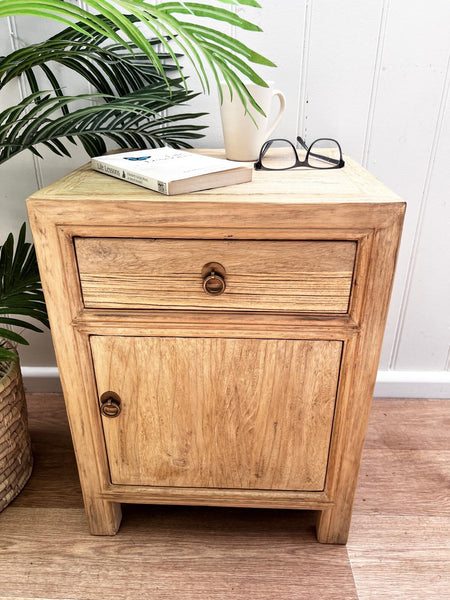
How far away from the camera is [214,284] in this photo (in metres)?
0.80

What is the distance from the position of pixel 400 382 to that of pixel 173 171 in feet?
3.31

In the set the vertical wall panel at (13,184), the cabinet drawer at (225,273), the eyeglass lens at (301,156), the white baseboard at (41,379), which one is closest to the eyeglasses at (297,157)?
the eyeglass lens at (301,156)

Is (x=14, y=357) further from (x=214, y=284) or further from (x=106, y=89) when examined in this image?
(x=106, y=89)

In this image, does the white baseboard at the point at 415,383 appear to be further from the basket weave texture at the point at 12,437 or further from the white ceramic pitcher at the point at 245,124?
the basket weave texture at the point at 12,437

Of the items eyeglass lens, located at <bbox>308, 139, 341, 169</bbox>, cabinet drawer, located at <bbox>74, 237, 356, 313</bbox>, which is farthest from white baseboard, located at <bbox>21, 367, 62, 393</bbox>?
eyeglass lens, located at <bbox>308, 139, 341, 169</bbox>

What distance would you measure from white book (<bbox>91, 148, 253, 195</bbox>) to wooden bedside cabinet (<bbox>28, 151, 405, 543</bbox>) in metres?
0.02

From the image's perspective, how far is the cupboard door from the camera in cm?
85

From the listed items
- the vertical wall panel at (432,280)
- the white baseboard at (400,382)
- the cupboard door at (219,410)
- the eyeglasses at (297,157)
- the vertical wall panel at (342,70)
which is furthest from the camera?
the white baseboard at (400,382)

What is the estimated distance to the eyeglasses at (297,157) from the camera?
958mm

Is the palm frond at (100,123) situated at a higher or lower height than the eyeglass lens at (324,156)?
higher

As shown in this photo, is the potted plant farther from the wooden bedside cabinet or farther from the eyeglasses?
the eyeglasses

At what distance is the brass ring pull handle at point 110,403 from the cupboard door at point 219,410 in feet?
0.03

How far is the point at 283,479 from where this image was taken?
3.12 ft

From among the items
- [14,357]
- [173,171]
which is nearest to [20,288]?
[14,357]
